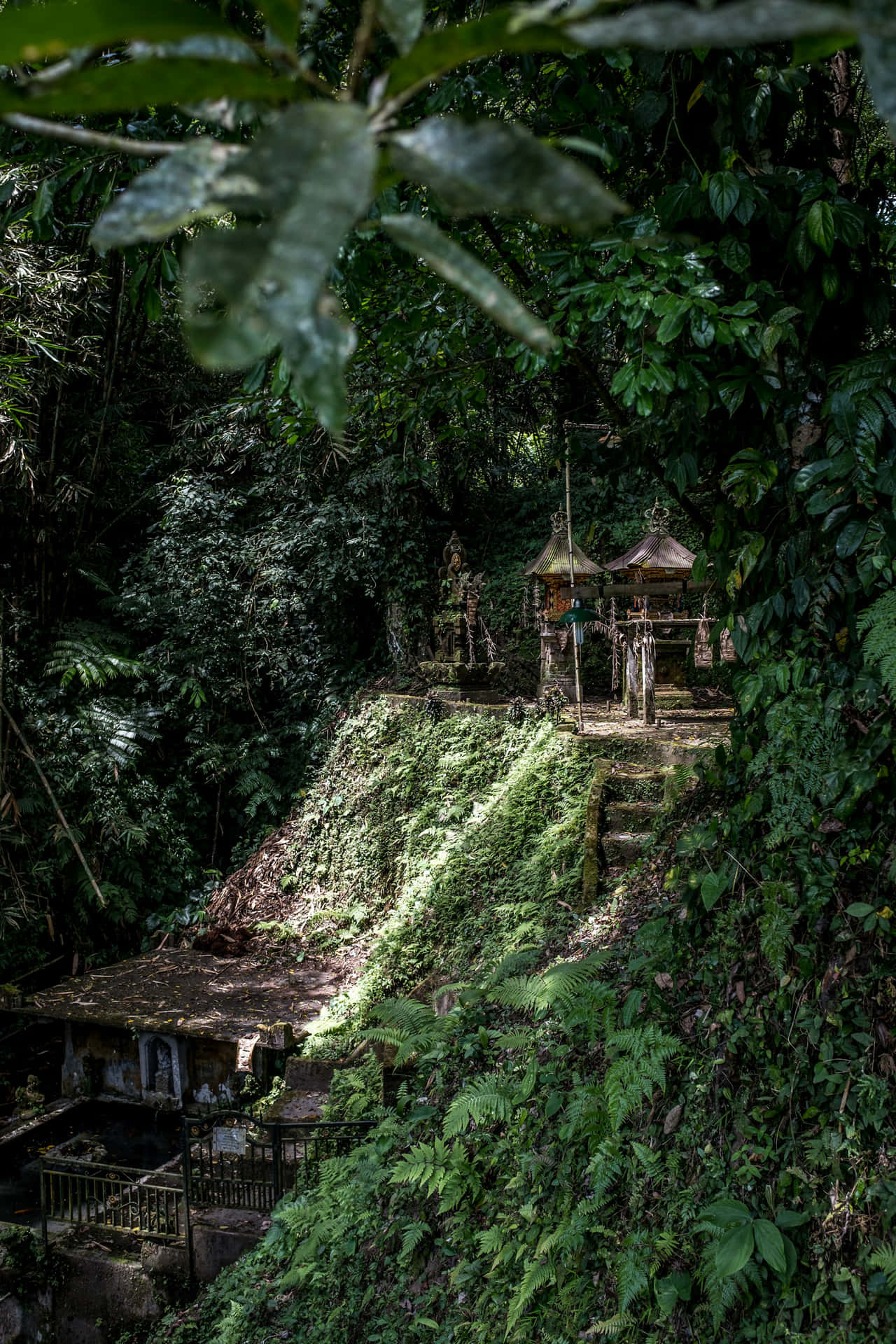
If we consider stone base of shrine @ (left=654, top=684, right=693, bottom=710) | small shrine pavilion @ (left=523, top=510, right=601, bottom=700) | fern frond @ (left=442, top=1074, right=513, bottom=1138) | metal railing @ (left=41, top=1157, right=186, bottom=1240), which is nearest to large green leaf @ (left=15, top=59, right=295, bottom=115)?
fern frond @ (left=442, top=1074, right=513, bottom=1138)

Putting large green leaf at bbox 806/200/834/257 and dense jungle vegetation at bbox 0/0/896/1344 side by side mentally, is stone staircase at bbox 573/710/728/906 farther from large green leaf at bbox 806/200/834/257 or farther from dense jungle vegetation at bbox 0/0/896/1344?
large green leaf at bbox 806/200/834/257

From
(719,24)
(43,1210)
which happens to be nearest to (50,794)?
(43,1210)

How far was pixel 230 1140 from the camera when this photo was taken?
5098mm

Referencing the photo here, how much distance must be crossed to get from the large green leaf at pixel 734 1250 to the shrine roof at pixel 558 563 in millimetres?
5827

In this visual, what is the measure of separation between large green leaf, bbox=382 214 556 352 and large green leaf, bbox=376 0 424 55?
9cm

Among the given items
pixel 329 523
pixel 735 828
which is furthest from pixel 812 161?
pixel 329 523

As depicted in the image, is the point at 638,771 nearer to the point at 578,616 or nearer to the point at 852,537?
the point at 578,616

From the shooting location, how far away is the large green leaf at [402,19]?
0.44 m

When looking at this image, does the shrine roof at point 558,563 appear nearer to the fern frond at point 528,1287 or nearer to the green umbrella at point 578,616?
the green umbrella at point 578,616

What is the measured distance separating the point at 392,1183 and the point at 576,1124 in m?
0.97

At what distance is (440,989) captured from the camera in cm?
467

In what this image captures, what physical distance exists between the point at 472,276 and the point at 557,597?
7493 millimetres

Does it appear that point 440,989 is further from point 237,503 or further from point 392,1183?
point 237,503

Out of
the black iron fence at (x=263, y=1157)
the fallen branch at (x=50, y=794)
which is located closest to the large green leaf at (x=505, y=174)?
the black iron fence at (x=263, y=1157)
